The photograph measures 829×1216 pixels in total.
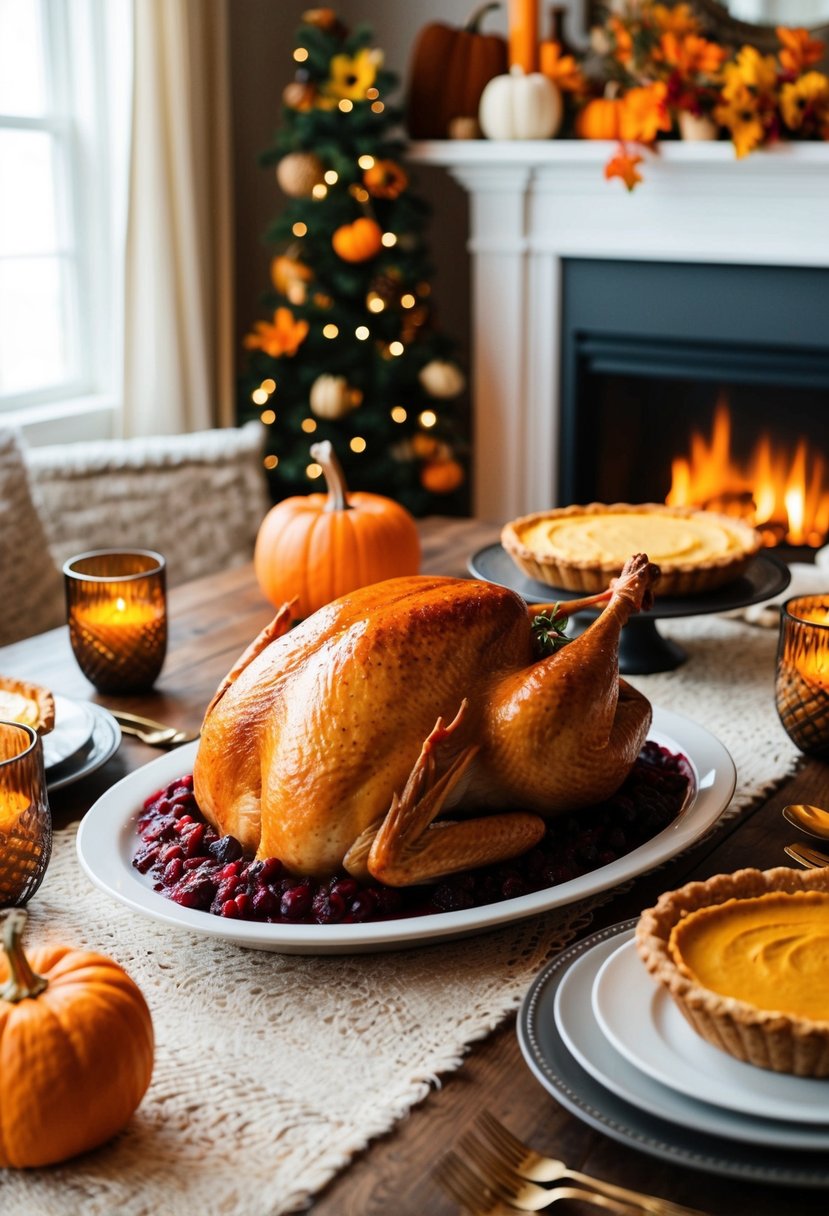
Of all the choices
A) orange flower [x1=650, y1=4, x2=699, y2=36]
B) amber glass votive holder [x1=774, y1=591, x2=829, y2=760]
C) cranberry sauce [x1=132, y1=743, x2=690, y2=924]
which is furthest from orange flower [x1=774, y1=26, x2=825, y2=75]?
cranberry sauce [x1=132, y1=743, x2=690, y2=924]

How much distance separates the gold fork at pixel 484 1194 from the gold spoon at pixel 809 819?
508 millimetres

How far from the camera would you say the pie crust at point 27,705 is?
49.4 inches

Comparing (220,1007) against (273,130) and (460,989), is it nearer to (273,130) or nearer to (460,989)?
(460,989)

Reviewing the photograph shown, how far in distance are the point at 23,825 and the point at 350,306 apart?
2.75 metres

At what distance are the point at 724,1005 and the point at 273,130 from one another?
390 centimetres

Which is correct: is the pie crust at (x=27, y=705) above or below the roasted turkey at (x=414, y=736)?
below

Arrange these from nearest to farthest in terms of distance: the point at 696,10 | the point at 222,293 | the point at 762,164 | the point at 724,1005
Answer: the point at 724,1005, the point at 762,164, the point at 696,10, the point at 222,293

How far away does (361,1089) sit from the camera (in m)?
0.80

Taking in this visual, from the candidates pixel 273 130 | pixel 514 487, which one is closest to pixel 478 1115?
pixel 514 487

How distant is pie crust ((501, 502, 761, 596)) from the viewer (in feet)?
5.10

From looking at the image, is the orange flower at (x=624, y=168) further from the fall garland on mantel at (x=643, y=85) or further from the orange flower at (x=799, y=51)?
the orange flower at (x=799, y=51)

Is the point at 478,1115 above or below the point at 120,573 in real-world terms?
below

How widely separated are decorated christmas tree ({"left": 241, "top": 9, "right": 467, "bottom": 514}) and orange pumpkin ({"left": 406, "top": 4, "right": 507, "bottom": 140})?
8.8 inches

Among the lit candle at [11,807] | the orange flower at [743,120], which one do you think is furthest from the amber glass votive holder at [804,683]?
the orange flower at [743,120]
